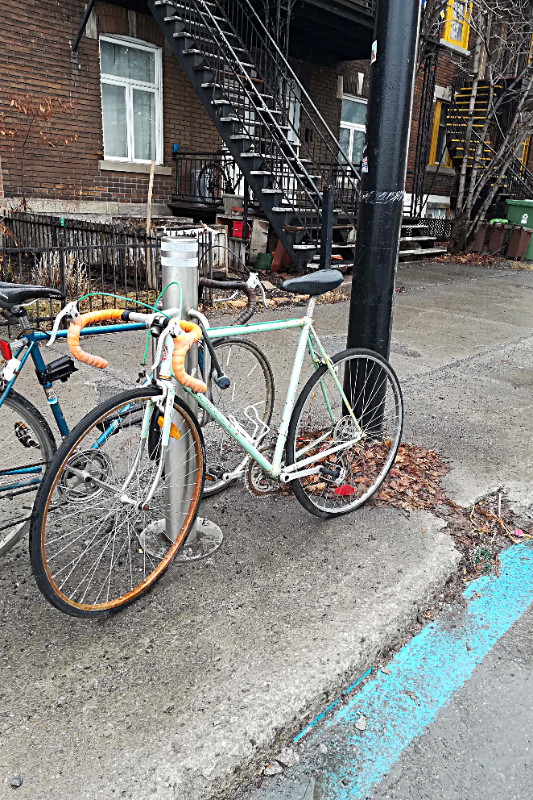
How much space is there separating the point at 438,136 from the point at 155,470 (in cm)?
1926

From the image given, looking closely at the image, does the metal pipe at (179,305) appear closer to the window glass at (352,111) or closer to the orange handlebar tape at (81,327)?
the orange handlebar tape at (81,327)

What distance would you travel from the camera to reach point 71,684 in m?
2.10

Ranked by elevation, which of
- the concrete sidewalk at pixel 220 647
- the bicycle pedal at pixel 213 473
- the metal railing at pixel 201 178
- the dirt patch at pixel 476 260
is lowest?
the concrete sidewalk at pixel 220 647

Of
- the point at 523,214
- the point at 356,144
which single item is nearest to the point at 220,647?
the point at 523,214

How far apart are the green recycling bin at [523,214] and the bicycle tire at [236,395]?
41.5ft

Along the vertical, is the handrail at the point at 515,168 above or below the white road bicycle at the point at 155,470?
above

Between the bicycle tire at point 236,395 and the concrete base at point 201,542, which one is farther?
the bicycle tire at point 236,395

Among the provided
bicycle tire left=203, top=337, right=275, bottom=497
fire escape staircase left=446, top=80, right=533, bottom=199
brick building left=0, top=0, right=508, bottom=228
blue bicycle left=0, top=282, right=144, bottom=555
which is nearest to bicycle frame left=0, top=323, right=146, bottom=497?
blue bicycle left=0, top=282, right=144, bottom=555

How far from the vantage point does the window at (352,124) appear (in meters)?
16.1

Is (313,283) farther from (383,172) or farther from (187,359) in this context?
(383,172)

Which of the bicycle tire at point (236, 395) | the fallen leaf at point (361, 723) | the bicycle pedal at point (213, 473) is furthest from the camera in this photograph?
the bicycle tire at point (236, 395)

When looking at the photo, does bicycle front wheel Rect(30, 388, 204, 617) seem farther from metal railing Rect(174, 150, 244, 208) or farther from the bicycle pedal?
metal railing Rect(174, 150, 244, 208)

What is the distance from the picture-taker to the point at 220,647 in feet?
7.51

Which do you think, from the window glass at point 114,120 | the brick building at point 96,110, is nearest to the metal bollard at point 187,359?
the brick building at point 96,110
